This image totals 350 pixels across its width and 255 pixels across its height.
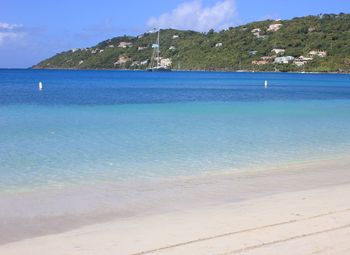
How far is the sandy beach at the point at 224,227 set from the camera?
5793mm

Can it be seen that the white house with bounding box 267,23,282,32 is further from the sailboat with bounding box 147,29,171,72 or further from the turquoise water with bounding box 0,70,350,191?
the turquoise water with bounding box 0,70,350,191

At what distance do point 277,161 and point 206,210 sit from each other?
6108 mm

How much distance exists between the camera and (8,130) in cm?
1998

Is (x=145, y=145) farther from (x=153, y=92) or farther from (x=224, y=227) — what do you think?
(x=153, y=92)

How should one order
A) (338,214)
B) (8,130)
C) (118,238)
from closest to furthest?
(118,238) → (338,214) → (8,130)

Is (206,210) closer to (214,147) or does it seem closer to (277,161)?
(277,161)

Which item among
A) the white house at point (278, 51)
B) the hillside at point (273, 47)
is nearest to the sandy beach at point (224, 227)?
the hillside at point (273, 47)

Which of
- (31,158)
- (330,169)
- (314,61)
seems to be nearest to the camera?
(330,169)

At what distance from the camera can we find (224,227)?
6703 mm

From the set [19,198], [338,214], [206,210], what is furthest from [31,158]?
[338,214]

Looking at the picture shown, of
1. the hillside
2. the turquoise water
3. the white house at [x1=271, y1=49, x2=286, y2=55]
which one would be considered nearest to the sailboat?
the hillside

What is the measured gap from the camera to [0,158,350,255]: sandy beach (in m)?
5.79

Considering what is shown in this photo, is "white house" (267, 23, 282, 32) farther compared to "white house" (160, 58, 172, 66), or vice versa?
"white house" (160, 58, 172, 66)

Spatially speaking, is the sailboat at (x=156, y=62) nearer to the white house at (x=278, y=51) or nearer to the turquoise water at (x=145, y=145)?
the white house at (x=278, y=51)
